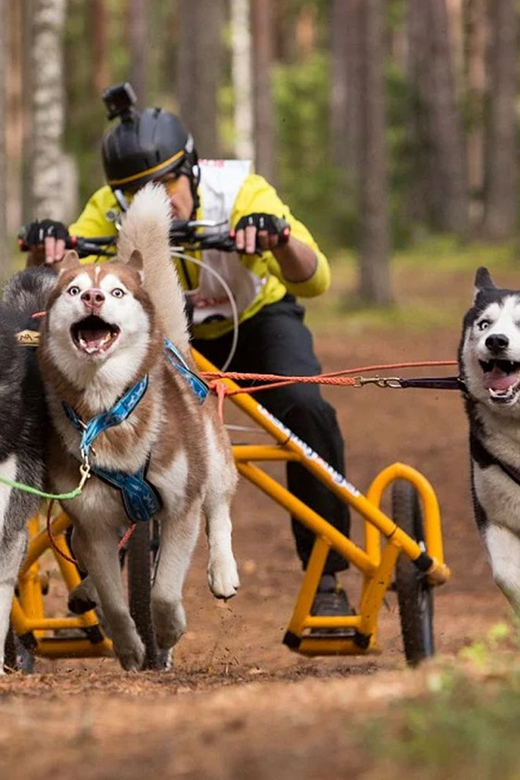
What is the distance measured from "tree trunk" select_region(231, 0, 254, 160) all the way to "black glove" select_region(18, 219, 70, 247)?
26121mm

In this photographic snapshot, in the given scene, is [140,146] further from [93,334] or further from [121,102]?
[93,334]

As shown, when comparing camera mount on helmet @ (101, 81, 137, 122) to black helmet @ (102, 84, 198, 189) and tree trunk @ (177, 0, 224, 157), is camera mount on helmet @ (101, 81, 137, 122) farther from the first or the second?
tree trunk @ (177, 0, 224, 157)

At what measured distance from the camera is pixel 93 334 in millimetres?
4887

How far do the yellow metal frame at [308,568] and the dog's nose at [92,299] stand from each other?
44.2 inches

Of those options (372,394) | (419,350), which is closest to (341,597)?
(372,394)

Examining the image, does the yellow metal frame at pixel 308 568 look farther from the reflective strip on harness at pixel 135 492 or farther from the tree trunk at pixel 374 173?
the tree trunk at pixel 374 173

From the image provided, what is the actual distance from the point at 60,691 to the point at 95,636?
5.86ft

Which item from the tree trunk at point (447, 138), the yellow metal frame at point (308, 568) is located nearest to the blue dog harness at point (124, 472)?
the yellow metal frame at point (308, 568)

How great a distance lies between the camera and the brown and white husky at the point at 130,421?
16.0 ft

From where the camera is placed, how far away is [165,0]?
163 feet

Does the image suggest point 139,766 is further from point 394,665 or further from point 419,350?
point 419,350

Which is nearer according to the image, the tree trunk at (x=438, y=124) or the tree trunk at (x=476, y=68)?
the tree trunk at (x=438, y=124)

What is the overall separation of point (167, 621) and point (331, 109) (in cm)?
3552

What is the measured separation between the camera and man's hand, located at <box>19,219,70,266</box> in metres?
5.88
